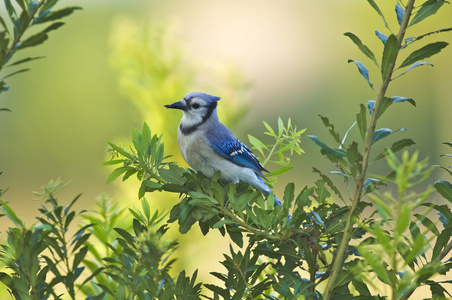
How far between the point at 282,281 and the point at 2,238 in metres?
0.19

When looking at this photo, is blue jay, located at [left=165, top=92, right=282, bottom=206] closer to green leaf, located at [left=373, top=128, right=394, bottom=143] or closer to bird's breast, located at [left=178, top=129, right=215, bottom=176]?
bird's breast, located at [left=178, top=129, right=215, bottom=176]

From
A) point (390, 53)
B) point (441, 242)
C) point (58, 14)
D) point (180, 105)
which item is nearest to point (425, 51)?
point (390, 53)

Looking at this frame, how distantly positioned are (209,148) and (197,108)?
11cm

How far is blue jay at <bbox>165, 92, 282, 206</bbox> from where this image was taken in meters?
1.05

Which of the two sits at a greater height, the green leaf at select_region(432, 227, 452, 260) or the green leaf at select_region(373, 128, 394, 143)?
the green leaf at select_region(373, 128, 394, 143)

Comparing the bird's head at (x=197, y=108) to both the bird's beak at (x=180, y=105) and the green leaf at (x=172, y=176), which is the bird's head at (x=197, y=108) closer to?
the bird's beak at (x=180, y=105)

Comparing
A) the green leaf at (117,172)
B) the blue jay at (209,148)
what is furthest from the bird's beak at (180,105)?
the green leaf at (117,172)

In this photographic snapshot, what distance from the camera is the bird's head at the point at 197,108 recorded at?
3.61ft

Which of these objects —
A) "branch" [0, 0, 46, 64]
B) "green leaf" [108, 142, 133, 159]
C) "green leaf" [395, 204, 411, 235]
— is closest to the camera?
"green leaf" [395, 204, 411, 235]

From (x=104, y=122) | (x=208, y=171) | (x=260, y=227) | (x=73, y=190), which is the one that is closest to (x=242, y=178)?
(x=208, y=171)

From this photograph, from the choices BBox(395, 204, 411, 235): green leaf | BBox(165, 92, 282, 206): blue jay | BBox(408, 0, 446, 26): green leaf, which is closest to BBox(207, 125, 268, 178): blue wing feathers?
BBox(165, 92, 282, 206): blue jay

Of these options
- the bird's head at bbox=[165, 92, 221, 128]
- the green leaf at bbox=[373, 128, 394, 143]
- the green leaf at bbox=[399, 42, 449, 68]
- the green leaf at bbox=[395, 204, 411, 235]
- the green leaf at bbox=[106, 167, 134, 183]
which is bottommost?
the green leaf at bbox=[106, 167, 134, 183]

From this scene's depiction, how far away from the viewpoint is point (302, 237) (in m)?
0.36

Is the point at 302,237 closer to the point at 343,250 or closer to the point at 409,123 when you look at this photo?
the point at 343,250
